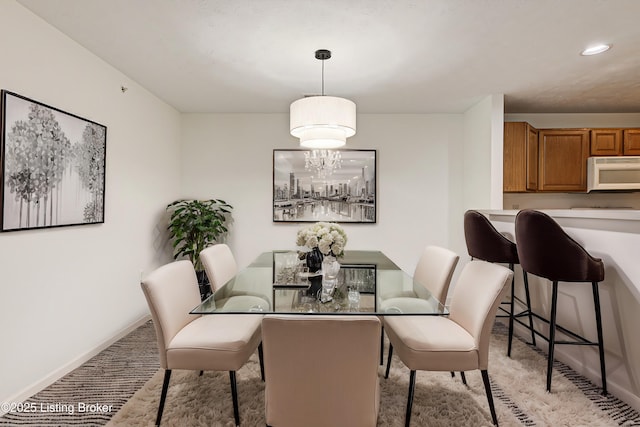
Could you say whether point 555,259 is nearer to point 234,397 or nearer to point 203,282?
point 234,397

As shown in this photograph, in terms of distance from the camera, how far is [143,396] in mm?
2180

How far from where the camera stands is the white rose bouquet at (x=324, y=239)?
237 centimetres

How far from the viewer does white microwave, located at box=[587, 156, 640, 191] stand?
13.1 ft


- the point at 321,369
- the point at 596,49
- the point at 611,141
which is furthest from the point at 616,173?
the point at 321,369

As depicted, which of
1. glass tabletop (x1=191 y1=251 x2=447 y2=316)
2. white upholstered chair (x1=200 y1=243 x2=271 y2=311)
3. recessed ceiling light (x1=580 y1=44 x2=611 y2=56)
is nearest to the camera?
glass tabletop (x1=191 y1=251 x2=447 y2=316)

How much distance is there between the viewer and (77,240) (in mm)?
2652

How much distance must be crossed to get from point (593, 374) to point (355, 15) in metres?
2.94

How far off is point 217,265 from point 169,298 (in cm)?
79

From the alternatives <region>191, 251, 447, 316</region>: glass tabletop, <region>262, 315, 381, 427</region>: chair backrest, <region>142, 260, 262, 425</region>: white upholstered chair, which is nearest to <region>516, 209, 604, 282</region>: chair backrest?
<region>191, 251, 447, 316</region>: glass tabletop

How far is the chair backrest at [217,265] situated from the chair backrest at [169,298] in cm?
21

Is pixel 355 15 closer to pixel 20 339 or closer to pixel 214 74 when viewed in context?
pixel 214 74

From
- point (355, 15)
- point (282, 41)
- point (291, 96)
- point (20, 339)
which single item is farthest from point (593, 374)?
point (20, 339)

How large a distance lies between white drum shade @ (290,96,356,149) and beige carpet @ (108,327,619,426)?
1.81 m

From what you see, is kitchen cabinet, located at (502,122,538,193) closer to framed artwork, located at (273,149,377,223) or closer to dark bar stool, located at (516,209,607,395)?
framed artwork, located at (273,149,377,223)
